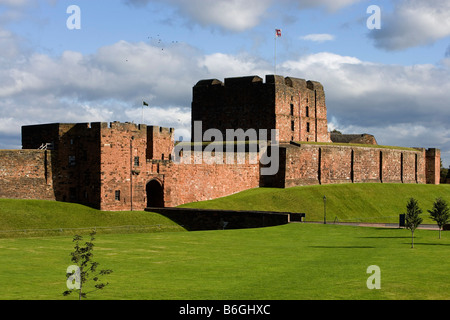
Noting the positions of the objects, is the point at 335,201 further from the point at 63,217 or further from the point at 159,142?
the point at 63,217

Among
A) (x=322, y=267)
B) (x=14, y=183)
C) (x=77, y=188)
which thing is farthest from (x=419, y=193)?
(x=322, y=267)

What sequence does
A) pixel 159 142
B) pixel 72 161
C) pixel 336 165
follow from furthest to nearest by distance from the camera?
pixel 336 165, pixel 159 142, pixel 72 161

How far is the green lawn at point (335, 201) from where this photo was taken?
60812 mm

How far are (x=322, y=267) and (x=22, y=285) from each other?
12.2 meters

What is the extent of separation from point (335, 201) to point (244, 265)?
42.1 metres

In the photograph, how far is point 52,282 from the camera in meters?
21.8

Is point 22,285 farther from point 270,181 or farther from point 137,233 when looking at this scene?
point 270,181

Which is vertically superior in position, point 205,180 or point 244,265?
point 205,180

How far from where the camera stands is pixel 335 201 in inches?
2606

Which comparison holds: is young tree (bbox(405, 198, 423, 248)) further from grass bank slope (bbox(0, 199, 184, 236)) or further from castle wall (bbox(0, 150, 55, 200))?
castle wall (bbox(0, 150, 55, 200))
